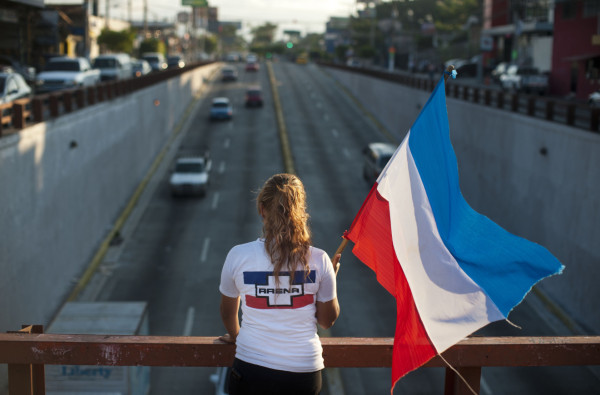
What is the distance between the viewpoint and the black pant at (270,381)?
382 centimetres

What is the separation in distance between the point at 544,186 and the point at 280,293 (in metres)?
20.5

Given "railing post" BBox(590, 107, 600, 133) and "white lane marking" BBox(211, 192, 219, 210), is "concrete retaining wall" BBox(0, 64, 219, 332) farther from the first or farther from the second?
"railing post" BBox(590, 107, 600, 133)

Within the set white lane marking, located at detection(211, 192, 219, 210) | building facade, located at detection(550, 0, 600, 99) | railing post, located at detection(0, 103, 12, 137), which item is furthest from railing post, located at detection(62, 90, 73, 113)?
building facade, located at detection(550, 0, 600, 99)

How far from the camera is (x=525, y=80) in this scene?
4525cm

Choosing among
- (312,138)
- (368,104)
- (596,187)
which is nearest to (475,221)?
(596,187)

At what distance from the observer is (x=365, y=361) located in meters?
4.15

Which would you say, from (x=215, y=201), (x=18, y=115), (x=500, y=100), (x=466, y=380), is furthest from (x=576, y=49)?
(x=466, y=380)

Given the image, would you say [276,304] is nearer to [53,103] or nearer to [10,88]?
[53,103]

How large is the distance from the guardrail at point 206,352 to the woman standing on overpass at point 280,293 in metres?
0.29

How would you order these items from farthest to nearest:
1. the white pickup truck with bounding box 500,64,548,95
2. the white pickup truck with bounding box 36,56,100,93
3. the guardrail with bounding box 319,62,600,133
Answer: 1. the white pickup truck with bounding box 500,64,548,95
2. the white pickup truck with bounding box 36,56,100,93
3. the guardrail with bounding box 319,62,600,133

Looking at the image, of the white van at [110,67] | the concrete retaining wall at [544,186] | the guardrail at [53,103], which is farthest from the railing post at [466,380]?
the white van at [110,67]

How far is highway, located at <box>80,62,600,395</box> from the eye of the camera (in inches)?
684

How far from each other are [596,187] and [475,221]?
15.9m

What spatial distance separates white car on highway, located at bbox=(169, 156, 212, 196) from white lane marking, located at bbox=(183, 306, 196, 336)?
44.0 feet
